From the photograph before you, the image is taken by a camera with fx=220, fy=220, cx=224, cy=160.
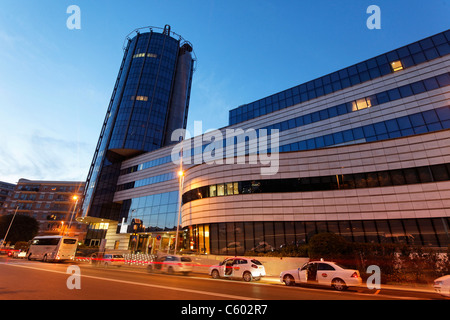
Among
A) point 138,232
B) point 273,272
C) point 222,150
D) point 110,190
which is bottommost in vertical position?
point 273,272

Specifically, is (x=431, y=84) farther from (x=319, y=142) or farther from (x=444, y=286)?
(x=444, y=286)

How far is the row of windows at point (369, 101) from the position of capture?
28.1 metres

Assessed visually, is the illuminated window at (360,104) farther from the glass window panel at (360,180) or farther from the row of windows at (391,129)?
the glass window panel at (360,180)

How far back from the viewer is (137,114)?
59.0 metres

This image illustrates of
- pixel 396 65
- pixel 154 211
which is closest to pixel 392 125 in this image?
pixel 396 65

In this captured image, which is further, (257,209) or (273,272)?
(257,209)

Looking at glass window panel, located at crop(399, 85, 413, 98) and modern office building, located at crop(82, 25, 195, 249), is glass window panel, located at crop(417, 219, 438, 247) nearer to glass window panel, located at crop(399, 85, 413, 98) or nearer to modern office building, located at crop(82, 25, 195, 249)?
glass window panel, located at crop(399, 85, 413, 98)

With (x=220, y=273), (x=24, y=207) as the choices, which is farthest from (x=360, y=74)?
(x=24, y=207)

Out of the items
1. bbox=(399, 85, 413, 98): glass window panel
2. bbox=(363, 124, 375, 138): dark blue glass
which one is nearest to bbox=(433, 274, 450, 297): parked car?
bbox=(363, 124, 375, 138): dark blue glass

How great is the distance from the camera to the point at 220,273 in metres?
17.2

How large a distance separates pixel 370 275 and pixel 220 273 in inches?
427

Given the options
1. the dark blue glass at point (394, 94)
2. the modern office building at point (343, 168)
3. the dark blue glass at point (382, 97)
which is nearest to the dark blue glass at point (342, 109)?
the modern office building at point (343, 168)

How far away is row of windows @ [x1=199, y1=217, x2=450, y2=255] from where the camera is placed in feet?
64.8
